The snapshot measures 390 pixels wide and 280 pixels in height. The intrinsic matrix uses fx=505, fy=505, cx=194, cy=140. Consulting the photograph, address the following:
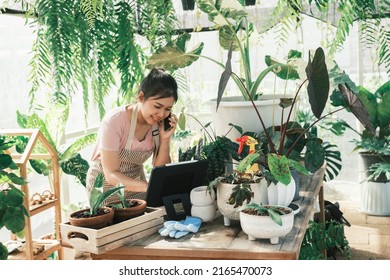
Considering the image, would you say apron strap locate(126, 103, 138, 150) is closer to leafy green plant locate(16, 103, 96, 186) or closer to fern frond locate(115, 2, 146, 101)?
fern frond locate(115, 2, 146, 101)

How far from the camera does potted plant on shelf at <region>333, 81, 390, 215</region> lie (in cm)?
366

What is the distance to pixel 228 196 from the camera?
4.61ft

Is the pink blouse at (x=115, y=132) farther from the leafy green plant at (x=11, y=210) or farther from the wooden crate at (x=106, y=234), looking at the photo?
the wooden crate at (x=106, y=234)

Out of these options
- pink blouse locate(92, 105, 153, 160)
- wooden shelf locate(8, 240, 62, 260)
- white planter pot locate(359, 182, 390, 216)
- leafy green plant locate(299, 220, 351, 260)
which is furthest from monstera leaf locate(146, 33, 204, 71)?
white planter pot locate(359, 182, 390, 216)

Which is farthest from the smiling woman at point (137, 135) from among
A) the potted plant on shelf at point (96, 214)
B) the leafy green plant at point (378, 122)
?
the leafy green plant at point (378, 122)

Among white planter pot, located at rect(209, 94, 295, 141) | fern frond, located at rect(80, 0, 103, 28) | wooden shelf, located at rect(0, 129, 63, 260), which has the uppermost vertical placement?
fern frond, located at rect(80, 0, 103, 28)

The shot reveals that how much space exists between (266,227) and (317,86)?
380 millimetres

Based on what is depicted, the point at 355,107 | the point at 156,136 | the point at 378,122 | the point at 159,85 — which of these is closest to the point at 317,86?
the point at 355,107

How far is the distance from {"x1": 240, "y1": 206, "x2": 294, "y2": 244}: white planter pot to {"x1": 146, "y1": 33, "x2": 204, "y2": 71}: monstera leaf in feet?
2.86

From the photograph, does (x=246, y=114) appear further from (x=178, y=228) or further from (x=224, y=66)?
(x=178, y=228)

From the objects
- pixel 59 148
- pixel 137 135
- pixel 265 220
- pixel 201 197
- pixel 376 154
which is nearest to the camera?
pixel 265 220

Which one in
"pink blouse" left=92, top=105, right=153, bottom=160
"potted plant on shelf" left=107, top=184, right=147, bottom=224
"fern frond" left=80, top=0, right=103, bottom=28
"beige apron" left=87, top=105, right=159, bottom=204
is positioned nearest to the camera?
"potted plant on shelf" left=107, top=184, right=147, bottom=224

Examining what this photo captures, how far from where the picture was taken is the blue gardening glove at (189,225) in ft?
4.44

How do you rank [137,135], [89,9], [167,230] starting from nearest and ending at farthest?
[167,230] < [89,9] < [137,135]
